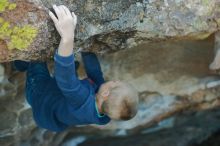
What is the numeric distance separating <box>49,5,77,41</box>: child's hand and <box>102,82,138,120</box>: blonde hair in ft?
0.93

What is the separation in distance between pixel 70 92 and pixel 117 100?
0.53 ft

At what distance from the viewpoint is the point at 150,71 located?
2.32 m

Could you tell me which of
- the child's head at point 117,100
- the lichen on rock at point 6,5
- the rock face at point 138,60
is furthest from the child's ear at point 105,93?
the lichen on rock at point 6,5

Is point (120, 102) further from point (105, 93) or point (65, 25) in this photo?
point (65, 25)

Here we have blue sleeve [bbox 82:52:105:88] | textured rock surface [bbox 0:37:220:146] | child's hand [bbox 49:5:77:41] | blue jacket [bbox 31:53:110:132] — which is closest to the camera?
child's hand [bbox 49:5:77:41]

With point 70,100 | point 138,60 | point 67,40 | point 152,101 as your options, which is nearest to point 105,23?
point 67,40

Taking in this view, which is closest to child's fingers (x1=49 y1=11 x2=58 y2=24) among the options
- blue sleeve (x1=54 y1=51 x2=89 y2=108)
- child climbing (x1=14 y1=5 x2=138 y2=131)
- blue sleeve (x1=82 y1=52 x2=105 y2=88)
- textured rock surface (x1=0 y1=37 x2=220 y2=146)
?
child climbing (x1=14 y1=5 x2=138 y2=131)

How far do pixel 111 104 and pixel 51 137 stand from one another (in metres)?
0.77

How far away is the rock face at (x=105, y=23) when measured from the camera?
1483 millimetres

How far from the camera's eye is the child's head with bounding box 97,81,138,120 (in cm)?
165

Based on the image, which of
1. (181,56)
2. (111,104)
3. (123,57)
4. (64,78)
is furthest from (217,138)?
(64,78)

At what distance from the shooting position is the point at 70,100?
5.47ft

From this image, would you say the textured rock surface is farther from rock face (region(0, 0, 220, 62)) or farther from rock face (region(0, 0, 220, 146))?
rock face (region(0, 0, 220, 62))

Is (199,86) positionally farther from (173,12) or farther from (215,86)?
(173,12)
